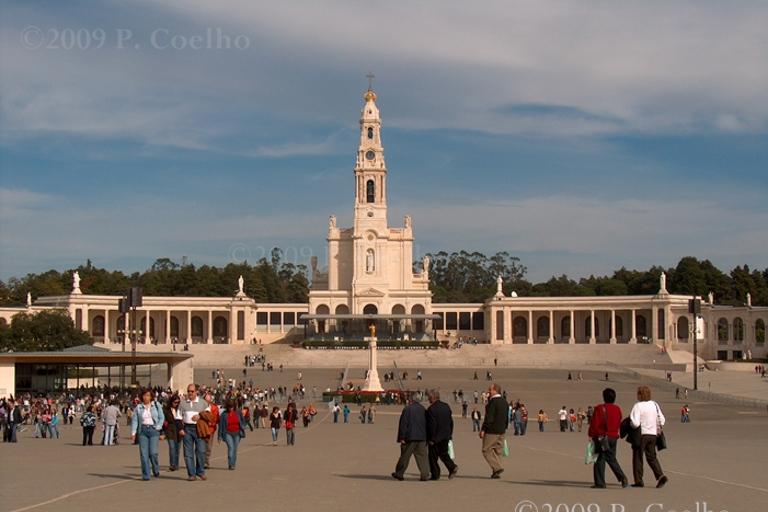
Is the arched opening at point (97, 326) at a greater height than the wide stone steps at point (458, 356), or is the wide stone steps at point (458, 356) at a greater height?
the arched opening at point (97, 326)

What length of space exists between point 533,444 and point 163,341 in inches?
3118

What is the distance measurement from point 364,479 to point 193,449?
2.81m

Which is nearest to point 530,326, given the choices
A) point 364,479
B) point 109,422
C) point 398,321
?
point 398,321

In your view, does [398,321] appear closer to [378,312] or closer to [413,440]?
[378,312]

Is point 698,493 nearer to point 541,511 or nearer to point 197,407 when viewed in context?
point 541,511

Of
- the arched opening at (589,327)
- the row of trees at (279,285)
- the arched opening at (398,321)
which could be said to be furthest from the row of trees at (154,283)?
the arched opening at (589,327)

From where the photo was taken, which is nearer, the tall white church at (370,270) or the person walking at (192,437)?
the person walking at (192,437)

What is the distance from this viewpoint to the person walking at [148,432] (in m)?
14.7

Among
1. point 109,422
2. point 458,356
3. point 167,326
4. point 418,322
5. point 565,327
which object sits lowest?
point 458,356

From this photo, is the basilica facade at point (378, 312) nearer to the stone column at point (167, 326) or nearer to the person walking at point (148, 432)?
the stone column at point (167, 326)

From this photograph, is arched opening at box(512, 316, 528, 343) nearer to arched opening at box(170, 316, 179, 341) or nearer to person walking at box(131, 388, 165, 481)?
arched opening at box(170, 316, 179, 341)

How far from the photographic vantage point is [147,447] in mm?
14844

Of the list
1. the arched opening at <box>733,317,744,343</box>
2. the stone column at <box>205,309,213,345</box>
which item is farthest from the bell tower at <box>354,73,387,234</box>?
the arched opening at <box>733,317,744,343</box>

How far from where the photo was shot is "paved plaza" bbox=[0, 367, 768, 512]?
12.1m
